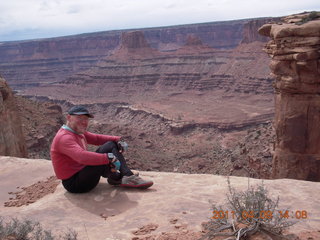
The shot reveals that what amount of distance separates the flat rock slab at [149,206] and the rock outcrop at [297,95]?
837cm

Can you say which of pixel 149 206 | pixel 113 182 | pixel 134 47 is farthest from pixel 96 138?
pixel 134 47

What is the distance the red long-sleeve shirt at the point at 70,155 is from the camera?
17.9ft

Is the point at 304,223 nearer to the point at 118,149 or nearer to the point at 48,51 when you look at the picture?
the point at 118,149

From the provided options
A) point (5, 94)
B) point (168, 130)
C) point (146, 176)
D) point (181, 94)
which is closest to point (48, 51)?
point (181, 94)

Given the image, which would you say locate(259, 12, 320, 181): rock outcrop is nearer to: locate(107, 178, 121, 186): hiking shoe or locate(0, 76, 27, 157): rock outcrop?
locate(107, 178, 121, 186): hiking shoe

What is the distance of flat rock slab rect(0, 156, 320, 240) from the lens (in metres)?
4.53

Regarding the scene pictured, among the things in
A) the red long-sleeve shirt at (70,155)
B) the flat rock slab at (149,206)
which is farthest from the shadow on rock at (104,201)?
the red long-sleeve shirt at (70,155)

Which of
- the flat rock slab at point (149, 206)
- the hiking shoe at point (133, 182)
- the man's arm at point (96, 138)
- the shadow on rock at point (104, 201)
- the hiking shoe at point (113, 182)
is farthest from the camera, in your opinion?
the man's arm at point (96, 138)

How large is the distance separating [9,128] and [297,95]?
1117 cm

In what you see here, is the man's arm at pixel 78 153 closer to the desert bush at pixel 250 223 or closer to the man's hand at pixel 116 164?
the man's hand at pixel 116 164

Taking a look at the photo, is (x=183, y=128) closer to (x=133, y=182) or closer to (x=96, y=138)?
(x=96, y=138)

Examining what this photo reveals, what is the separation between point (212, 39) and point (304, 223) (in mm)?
120442

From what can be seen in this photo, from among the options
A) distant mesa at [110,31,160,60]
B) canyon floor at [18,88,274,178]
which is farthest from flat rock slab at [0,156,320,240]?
distant mesa at [110,31,160,60]

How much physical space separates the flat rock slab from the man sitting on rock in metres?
0.18
